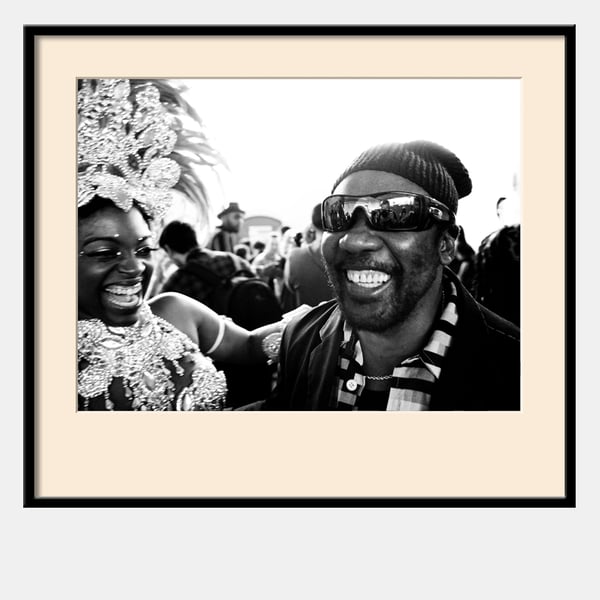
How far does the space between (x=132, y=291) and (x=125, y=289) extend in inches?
1.0

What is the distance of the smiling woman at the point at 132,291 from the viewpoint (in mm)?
3830

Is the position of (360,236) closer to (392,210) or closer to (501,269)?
(392,210)

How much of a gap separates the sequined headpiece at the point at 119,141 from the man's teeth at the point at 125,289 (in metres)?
0.26

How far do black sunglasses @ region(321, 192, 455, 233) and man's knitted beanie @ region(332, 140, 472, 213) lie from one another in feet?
0.12

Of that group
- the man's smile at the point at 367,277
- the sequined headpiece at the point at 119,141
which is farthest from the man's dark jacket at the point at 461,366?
the sequined headpiece at the point at 119,141

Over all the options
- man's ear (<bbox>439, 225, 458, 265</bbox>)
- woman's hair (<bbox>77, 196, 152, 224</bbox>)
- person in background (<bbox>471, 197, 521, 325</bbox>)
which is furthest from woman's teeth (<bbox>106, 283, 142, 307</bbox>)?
person in background (<bbox>471, 197, 521, 325</bbox>)

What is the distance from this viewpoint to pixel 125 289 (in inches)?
152

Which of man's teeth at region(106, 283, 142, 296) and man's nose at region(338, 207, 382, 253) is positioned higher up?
man's nose at region(338, 207, 382, 253)

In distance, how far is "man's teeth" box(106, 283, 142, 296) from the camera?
385 centimetres

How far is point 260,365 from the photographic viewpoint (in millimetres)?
3873

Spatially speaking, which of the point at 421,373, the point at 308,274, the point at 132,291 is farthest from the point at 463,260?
the point at 132,291

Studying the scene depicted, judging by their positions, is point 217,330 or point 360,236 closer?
point 360,236

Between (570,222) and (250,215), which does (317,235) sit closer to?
(250,215)

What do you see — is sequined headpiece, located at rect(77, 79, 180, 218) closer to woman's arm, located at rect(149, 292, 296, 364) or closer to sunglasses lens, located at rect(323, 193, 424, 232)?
woman's arm, located at rect(149, 292, 296, 364)
